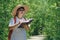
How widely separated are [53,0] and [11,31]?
609 centimetres

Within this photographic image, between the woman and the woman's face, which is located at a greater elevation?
the woman's face

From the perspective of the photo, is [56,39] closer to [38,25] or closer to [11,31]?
[11,31]

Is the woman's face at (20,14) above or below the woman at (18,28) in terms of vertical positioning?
above

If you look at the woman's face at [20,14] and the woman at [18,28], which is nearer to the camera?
the woman at [18,28]

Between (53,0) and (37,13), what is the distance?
1440cm

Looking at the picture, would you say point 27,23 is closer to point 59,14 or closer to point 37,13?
point 59,14

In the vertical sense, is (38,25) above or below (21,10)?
below

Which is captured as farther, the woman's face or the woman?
the woman's face

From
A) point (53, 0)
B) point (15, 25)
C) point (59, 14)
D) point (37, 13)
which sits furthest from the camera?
point (37, 13)

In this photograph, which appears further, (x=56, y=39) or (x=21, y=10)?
(x=56, y=39)

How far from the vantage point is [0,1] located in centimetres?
1155

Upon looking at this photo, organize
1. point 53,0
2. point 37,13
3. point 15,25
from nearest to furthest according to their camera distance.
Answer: point 15,25 → point 53,0 → point 37,13

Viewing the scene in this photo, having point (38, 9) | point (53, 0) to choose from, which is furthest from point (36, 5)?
point (53, 0)

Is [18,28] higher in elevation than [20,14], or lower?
lower
